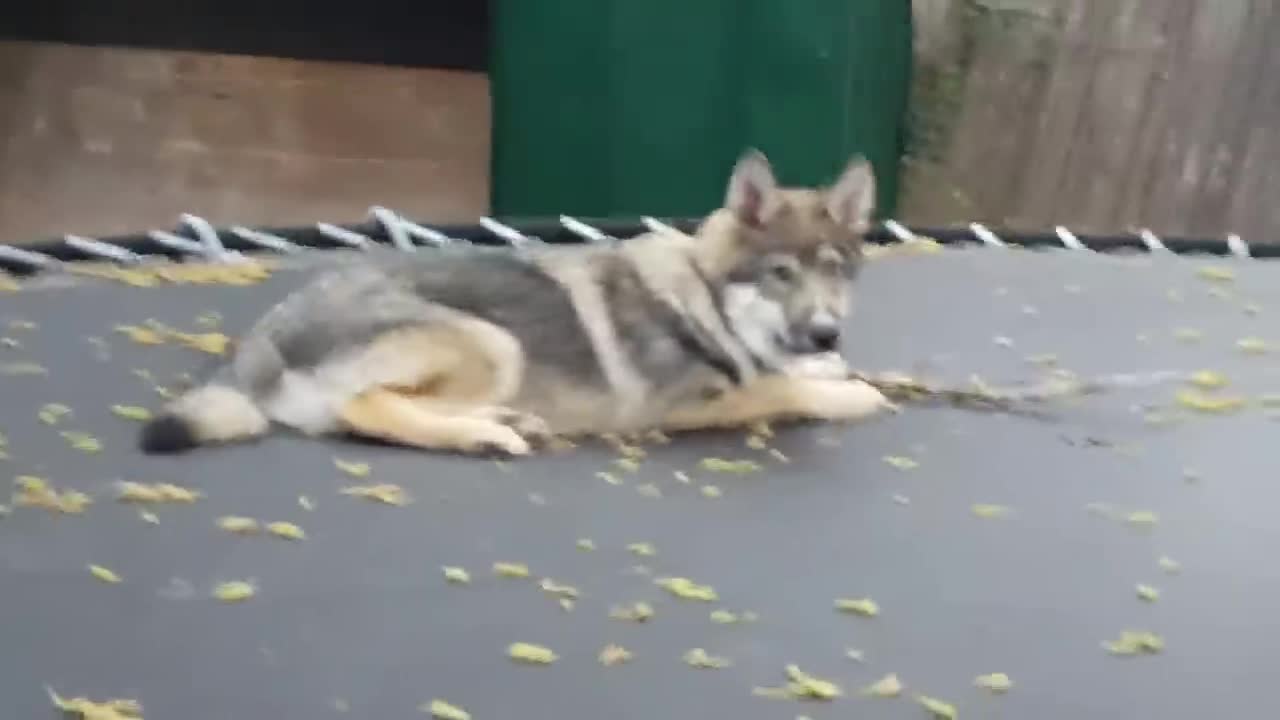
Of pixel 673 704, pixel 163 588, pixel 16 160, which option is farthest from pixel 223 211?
pixel 673 704

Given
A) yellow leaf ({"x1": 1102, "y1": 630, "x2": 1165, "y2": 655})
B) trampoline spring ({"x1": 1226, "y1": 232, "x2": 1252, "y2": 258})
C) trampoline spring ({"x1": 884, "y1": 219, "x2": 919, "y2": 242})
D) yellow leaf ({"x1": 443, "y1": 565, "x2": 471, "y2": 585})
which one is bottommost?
yellow leaf ({"x1": 443, "y1": 565, "x2": 471, "y2": 585})

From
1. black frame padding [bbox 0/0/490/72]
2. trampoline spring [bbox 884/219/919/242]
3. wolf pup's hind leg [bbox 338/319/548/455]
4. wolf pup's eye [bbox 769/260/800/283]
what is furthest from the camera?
black frame padding [bbox 0/0/490/72]

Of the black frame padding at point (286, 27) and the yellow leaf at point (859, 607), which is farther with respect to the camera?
the black frame padding at point (286, 27)

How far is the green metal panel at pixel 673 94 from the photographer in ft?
9.22

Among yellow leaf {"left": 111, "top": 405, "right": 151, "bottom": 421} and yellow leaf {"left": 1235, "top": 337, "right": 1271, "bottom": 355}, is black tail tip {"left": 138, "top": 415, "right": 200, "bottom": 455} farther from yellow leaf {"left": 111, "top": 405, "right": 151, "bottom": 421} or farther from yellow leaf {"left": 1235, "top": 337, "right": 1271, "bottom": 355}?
yellow leaf {"left": 1235, "top": 337, "right": 1271, "bottom": 355}

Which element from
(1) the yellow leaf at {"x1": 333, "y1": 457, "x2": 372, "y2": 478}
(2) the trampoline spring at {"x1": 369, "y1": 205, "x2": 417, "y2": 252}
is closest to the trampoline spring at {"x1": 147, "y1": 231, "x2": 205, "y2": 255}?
(2) the trampoline spring at {"x1": 369, "y1": 205, "x2": 417, "y2": 252}

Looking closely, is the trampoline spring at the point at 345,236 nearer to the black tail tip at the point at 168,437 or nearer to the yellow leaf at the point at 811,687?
the black tail tip at the point at 168,437

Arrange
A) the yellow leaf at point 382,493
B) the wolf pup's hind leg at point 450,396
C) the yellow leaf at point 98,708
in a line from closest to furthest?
the yellow leaf at point 98,708 → the yellow leaf at point 382,493 → the wolf pup's hind leg at point 450,396

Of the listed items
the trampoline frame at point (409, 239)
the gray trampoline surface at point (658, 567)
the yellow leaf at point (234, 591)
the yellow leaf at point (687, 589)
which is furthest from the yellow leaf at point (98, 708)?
the trampoline frame at point (409, 239)

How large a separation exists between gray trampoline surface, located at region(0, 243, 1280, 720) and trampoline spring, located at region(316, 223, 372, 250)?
17.2 inches

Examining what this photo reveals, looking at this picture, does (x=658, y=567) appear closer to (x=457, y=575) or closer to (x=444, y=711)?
(x=457, y=575)

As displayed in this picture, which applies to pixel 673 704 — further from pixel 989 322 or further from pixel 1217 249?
pixel 1217 249

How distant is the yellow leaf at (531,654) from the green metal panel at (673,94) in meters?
1.79

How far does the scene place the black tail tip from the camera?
1.48 meters
